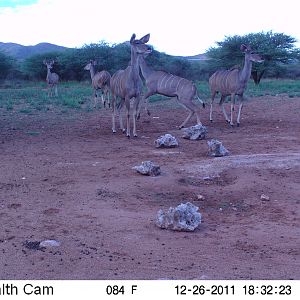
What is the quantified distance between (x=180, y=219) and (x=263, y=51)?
109ft

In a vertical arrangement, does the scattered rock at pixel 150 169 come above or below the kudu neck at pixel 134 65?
below

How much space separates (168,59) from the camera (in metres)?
44.0

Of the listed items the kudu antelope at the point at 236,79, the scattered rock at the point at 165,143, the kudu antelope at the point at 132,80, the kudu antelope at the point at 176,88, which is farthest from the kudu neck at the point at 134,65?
the kudu antelope at the point at 236,79

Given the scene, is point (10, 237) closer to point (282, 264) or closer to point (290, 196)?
point (282, 264)

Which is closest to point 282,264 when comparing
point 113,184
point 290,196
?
point 290,196

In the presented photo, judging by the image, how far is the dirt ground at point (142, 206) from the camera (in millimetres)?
4977

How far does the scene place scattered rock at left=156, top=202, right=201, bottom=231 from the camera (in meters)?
5.98

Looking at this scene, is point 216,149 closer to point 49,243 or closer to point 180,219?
point 180,219

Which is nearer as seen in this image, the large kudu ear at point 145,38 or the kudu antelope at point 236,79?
the large kudu ear at point 145,38

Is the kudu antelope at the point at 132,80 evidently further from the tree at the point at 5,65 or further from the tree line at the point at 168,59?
the tree at the point at 5,65

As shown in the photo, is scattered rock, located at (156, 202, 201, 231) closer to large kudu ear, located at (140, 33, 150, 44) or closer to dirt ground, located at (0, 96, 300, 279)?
dirt ground, located at (0, 96, 300, 279)

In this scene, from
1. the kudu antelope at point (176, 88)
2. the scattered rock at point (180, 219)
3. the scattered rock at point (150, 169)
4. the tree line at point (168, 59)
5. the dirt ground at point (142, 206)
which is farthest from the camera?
the tree line at point (168, 59)

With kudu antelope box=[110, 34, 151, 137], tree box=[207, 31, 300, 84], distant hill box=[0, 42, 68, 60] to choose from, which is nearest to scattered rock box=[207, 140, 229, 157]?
kudu antelope box=[110, 34, 151, 137]

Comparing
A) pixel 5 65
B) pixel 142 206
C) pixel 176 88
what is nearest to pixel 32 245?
pixel 142 206
